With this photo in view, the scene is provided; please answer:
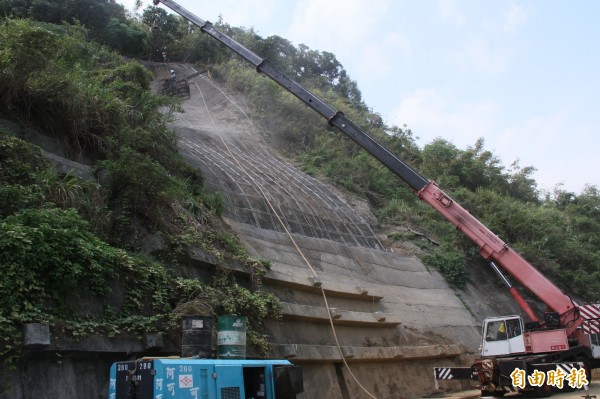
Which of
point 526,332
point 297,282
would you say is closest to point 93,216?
point 297,282

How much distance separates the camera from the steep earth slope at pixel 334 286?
12094mm

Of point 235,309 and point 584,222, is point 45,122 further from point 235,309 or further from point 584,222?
point 584,222

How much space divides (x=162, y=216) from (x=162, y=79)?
23.0m

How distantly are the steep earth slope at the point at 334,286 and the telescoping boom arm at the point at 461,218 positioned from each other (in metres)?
2.76

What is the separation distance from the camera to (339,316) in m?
13.0

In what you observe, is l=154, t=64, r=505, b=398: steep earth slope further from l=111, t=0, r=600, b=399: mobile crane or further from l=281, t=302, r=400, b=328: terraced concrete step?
l=111, t=0, r=600, b=399: mobile crane

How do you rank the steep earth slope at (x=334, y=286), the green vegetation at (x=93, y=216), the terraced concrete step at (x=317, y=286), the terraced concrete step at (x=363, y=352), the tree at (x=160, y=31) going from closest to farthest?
the green vegetation at (x=93, y=216)
the terraced concrete step at (x=363, y=352)
the steep earth slope at (x=334, y=286)
the terraced concrete step at (x=317, y=286)
the tree at (x=160, y=31)

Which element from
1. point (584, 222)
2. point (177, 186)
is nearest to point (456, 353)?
point (177, 186)

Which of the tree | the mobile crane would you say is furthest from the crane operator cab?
the tree

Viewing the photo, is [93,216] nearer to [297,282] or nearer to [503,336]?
[297,282]

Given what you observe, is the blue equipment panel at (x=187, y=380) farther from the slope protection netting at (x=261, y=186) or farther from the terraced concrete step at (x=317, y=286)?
the slope protection netting at (x=261, y=186)

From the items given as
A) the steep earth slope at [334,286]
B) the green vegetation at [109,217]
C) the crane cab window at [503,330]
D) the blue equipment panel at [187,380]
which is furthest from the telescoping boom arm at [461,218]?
the blue equipment panel at [187,380]

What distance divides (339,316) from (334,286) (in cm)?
141

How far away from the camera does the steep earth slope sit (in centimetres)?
1209
